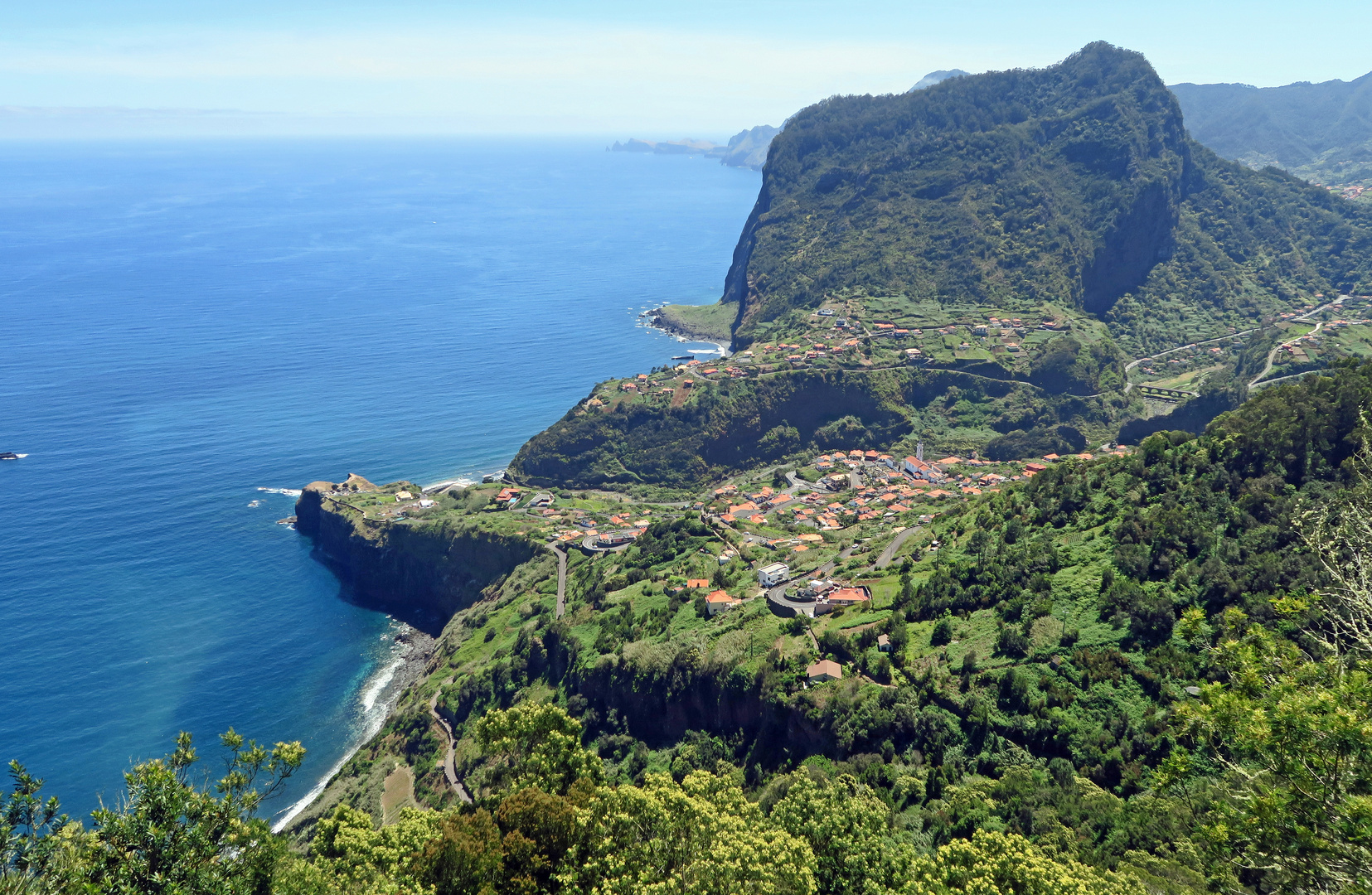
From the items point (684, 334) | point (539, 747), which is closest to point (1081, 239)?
point (684, 334)

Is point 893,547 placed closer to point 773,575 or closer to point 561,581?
point 773,575

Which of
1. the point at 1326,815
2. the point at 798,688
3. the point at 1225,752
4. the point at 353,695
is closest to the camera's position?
the point at 1326,815

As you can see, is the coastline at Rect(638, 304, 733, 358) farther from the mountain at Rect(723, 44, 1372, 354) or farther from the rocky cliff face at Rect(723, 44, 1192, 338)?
the rocky cliff face at Rect(723, 44, 1192, 338)

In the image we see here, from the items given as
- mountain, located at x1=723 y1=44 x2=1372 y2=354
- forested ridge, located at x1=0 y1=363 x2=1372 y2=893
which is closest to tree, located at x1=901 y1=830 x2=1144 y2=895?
forested ridge, located at x1=0 y1=363 x2=1372 y2=893

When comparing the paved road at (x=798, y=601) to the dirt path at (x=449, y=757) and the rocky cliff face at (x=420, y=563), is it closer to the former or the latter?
the dirt path at (x=449, y=757)

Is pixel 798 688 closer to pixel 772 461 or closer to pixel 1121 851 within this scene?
pixel 1121 851

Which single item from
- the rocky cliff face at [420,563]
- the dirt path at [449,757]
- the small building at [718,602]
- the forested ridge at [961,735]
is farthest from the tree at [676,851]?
the rocky cliff face at [420,563]

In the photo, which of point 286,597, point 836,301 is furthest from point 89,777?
point 836,301
